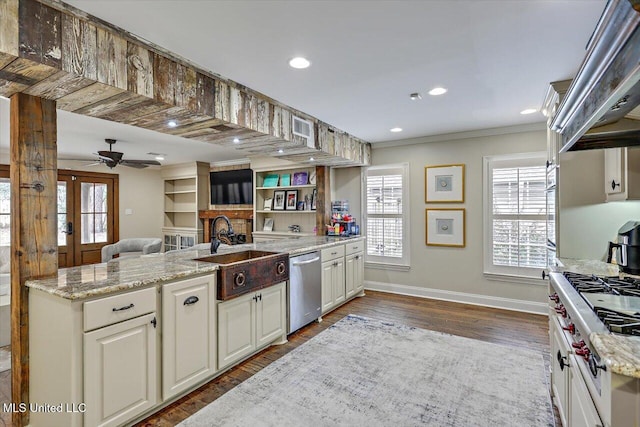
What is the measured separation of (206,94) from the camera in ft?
8.21

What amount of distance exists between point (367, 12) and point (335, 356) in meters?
2.67

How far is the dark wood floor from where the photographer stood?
231 cm

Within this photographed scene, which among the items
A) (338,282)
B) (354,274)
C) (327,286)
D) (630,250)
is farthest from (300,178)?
(630,250)

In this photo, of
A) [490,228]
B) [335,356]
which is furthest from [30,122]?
[490,228]

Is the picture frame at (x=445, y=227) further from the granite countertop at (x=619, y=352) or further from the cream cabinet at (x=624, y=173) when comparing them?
the granite countertop at (x=619, y=352)

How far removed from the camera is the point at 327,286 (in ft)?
13.3

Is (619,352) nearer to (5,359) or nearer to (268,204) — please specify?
(5,359)

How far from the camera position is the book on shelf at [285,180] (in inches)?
225

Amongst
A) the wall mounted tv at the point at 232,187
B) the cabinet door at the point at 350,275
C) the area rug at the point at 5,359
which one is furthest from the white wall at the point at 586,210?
the wall mounted tv at the point at 232,187

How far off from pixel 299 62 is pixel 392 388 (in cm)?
250

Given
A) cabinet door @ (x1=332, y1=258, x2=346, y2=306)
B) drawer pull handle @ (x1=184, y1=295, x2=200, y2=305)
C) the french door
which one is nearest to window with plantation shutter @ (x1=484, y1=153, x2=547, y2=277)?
cabinet door @ (x1=332, y1=258, x2=346, y2=306)

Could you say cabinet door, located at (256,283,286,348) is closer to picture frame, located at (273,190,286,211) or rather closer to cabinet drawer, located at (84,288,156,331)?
cabinet drawer, located at (84,288,156,331)

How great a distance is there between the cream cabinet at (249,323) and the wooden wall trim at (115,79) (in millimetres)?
1513

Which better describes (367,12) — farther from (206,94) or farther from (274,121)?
(274,121)
